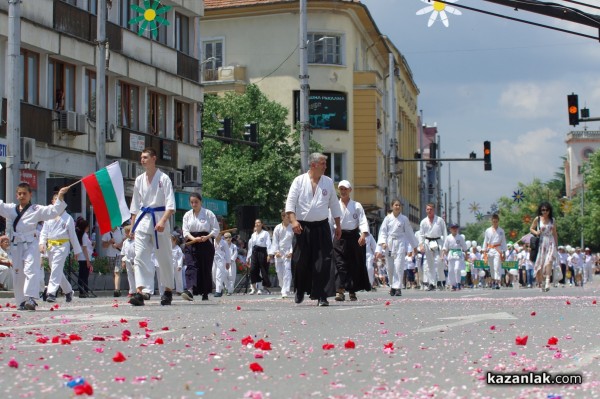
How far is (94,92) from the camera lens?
4000 centimetres

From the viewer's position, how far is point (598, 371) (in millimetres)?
8180

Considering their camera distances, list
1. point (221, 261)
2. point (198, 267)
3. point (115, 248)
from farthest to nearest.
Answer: point (221, 261), point (115, 248), point (198, 267)

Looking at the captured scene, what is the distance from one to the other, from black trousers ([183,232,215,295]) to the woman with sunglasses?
23.7 ft

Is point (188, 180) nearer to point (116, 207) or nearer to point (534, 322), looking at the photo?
point (116, 207)

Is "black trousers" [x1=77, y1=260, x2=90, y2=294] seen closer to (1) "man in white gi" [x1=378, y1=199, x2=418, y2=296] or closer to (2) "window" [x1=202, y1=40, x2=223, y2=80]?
(1) "man in white gi" [x1=378, y1=199, x2=418, y2=296]

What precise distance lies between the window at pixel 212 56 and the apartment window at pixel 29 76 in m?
29.3

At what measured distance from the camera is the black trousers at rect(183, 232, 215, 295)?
21453 mm

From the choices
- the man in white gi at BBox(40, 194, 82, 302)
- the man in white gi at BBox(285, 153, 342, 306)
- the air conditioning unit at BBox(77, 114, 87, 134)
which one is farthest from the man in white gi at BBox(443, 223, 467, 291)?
the man in white gi at BBox(285, 153, 342, 306)

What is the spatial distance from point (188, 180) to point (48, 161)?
1147cm

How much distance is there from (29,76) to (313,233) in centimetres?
1972

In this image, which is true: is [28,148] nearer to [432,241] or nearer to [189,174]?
[432,241]

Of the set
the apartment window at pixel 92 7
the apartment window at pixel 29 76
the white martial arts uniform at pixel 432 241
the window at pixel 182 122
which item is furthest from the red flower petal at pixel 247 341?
the window at pixel 182 122

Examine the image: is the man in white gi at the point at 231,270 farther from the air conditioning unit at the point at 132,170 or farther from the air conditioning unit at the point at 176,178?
the air conditioning unit at the point at 176,178

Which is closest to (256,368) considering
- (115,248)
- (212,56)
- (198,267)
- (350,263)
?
(350,263)
